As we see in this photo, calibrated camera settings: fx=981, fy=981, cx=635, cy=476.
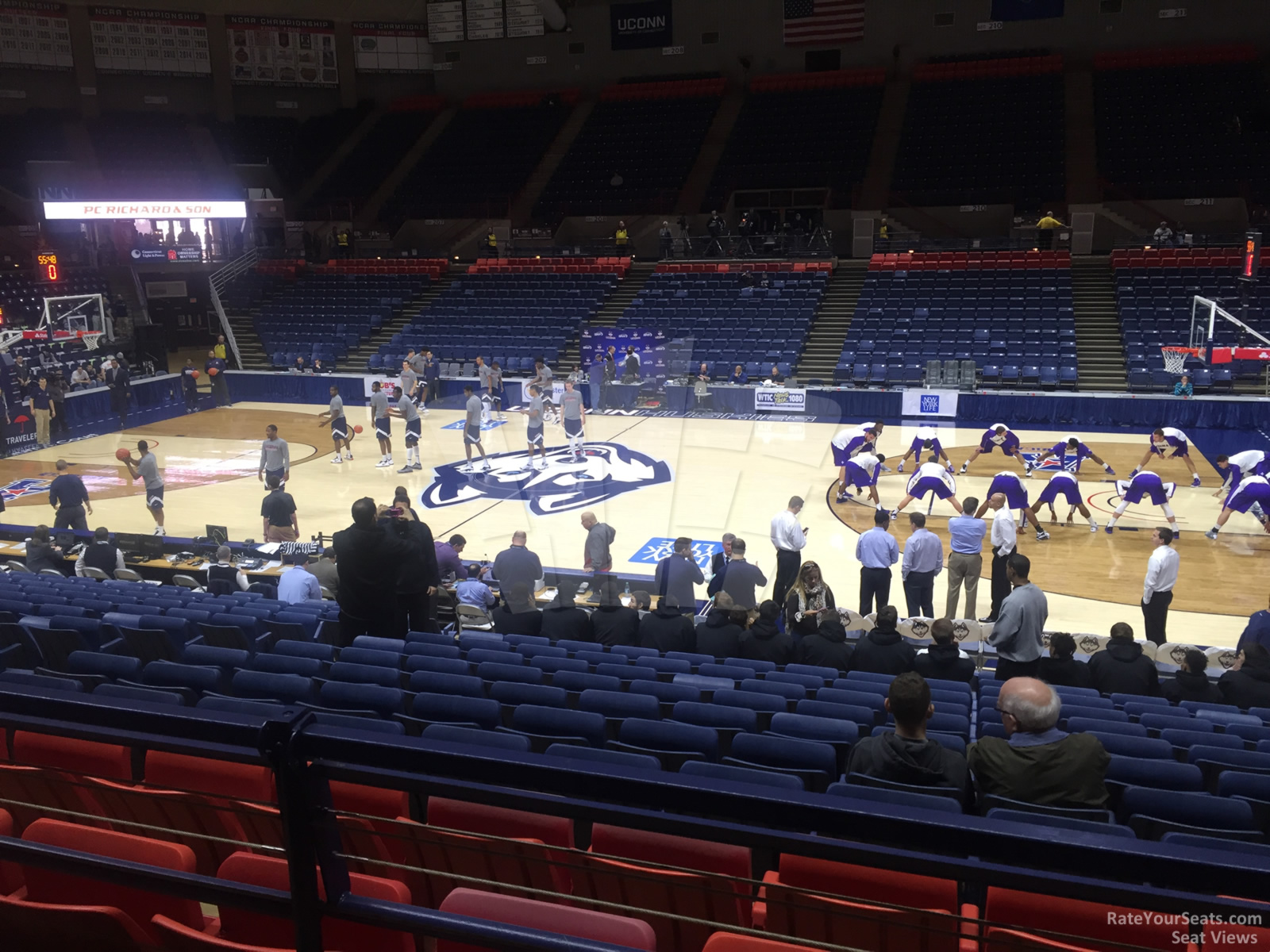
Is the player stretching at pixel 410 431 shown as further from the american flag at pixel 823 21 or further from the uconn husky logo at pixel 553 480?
the american flag at pixel 823 21

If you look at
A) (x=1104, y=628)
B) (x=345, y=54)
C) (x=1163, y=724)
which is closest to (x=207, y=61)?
(x=345, y=54)

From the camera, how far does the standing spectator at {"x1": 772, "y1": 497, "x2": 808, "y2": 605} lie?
1148 centimetres

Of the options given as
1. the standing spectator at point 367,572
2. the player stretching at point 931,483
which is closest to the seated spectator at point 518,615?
the standing spectator at point 367,572

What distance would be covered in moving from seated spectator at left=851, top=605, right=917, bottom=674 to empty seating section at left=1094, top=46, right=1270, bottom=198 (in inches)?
1124

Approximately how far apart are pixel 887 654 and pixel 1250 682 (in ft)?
8.57

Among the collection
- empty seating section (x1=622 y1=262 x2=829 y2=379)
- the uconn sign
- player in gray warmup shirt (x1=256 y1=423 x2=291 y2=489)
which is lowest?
player in gray warmup shirt (x1=256 y1=423 x2=291 y2=489)

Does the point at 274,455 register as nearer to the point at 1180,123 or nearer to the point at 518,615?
the point at 518,615

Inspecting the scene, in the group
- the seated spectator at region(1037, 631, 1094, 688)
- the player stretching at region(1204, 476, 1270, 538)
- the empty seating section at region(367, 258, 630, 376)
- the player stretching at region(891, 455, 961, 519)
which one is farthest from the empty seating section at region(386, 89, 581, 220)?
the seated spectator at region(1037, 631, 1094, 688)

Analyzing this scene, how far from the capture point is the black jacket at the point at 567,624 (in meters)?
9.05

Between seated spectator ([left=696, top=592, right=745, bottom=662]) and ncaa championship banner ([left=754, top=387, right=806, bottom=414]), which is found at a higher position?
ncaa championship banner ([left=754, top=387, right=806, bottom=414])

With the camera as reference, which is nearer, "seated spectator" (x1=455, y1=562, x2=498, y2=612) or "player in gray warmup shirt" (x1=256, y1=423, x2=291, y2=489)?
"seated spectator" (x1=455, y1=562, x2=498, y2=612)

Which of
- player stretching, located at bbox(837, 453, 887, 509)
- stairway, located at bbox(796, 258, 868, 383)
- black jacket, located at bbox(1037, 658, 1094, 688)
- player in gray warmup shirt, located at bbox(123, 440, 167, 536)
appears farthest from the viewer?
stairway, located at bbox(796, 258, 868, 383)

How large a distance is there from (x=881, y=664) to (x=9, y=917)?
6.52m

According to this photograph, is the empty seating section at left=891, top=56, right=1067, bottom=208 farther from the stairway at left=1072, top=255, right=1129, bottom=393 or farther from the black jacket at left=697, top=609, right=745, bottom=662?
the black jacket at left=697, top=609, right=745, bottom=662
